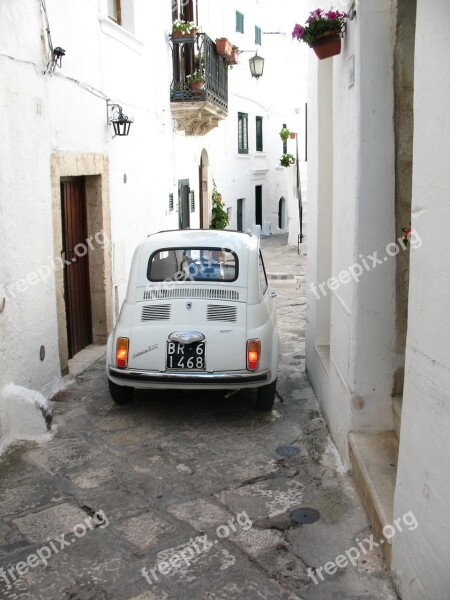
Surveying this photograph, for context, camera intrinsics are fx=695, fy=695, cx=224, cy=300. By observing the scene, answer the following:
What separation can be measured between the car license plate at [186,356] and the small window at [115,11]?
21.2ft

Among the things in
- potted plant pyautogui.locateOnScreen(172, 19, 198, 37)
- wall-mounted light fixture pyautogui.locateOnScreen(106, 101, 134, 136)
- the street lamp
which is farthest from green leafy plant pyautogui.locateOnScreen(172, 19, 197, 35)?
the street lamp

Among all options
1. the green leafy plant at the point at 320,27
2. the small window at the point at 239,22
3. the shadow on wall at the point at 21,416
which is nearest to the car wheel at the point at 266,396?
the shadow on wall at the point at 21,416

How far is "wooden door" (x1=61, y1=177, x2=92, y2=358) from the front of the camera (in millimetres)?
8550

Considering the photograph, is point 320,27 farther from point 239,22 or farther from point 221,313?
point 239,22

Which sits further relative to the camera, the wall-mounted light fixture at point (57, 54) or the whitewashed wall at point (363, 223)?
the wall-mounted light fixture at point (57, 54)

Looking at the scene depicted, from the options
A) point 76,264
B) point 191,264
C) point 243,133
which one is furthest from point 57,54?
point 243,133

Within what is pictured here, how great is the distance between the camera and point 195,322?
20.5 ft

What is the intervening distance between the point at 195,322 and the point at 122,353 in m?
0.72

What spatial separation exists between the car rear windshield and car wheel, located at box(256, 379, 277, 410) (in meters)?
1.14

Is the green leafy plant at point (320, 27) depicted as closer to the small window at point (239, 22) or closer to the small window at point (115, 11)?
the small window at point (115, 11)

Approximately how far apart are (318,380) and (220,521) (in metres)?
2.64

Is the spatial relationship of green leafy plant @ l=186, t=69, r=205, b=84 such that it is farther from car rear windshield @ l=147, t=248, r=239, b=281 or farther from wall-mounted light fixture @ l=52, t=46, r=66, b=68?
car rear windshield @ l=147, t=248, r=239, b=281

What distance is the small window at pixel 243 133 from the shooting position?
86.3 feet

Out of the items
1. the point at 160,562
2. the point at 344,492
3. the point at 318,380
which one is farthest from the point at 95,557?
the point at 318,380
